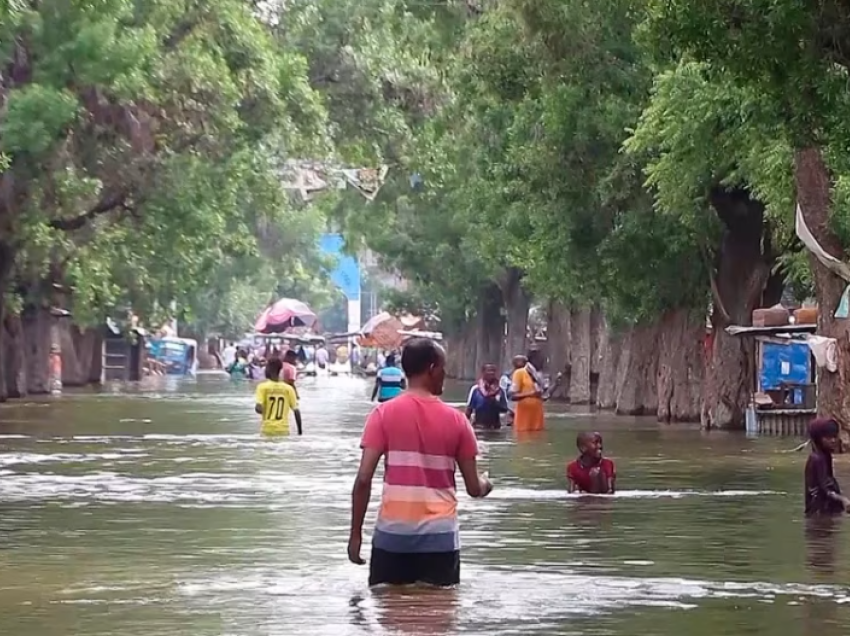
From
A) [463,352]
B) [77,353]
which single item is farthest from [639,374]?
[463,352]

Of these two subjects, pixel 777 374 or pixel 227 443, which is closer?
pixel 227 443

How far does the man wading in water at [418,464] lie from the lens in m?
10.7

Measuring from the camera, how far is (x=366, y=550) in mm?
14719

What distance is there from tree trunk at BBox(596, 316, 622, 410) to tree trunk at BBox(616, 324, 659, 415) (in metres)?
1.73

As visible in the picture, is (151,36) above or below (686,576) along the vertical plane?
above

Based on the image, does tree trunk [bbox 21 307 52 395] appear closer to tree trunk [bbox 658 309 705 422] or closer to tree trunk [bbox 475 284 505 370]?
tree trunk [bbox 475 284 505 370]

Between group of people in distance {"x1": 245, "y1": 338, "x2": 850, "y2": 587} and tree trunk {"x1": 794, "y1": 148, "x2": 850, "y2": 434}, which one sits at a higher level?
tree trunk {"x1": 794, "y1": 148, "x2": 850, "y2": 434}

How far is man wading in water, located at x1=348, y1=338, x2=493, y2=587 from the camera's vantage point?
10711 mm

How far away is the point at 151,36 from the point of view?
130 ft

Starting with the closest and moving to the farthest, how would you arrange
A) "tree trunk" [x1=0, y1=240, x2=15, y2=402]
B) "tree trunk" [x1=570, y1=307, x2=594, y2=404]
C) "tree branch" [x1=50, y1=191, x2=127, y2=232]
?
"tree branch" [x1=50, y1=191, x2=127, y2=232] < "tree trunk" [x1=0, y1=240, x2=15, y2=402] < "tree trunk" [x1=570, y1=307, x2=594, y2=404]

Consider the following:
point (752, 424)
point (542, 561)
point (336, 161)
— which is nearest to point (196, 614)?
point (542, 561)

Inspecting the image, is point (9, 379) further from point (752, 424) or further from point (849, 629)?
point (849, 629)

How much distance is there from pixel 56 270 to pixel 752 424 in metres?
27.6

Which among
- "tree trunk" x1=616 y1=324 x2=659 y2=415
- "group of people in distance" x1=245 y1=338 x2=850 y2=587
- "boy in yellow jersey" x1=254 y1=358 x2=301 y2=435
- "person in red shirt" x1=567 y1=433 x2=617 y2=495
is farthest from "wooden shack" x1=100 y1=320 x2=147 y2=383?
"group of people in distance" x1=245 y1=338 x2=850 y2=587
